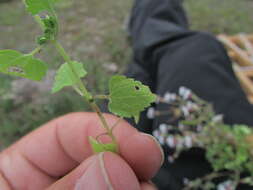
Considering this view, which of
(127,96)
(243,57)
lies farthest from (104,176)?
(243,57)

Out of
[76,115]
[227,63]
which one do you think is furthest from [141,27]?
[76,115]

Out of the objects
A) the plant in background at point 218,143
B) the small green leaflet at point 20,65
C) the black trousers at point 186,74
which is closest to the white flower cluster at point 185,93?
the plant in background at point 218,143

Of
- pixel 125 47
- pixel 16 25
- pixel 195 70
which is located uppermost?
pixel 16 25

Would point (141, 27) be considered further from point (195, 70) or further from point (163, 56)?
point (195, 70)

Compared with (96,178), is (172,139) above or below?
below

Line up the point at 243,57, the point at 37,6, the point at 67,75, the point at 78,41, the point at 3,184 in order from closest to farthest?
the point at 37,6
the point at 67,75
the point at 3,184
the point at 243,57
the point at 78,41

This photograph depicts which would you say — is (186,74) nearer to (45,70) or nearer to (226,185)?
(226,185)

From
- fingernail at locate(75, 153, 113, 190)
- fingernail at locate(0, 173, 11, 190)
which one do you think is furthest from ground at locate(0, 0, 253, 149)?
fingernail at locate(75, 153, 113, 190)
